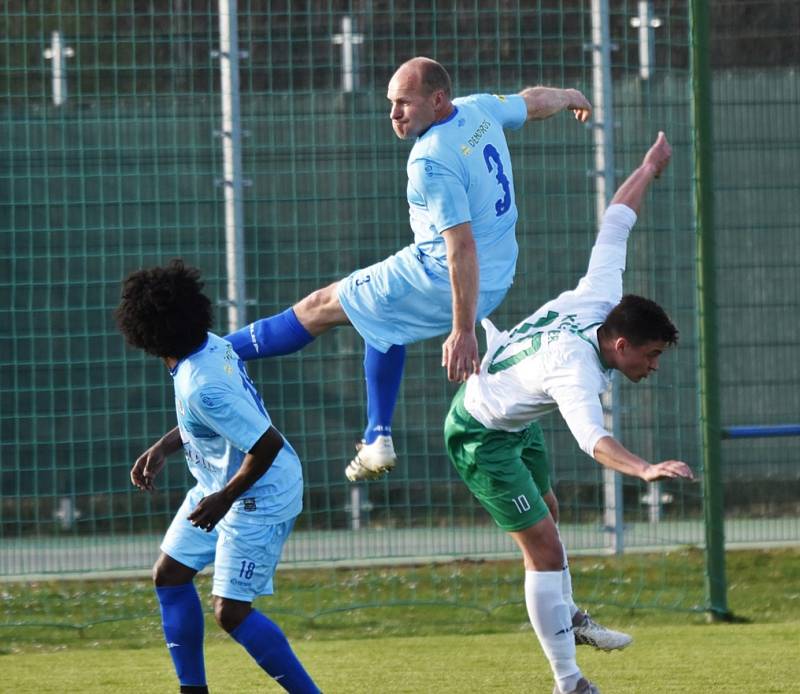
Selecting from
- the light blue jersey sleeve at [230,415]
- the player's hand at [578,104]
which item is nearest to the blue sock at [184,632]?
the light blue jersey sleeve at [230,415]

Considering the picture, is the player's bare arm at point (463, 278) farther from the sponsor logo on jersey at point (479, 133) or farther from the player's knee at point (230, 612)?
the player's knee at point (230, 612)

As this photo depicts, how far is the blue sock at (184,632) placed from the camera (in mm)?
5879

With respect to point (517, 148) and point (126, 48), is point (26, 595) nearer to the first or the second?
point (126, 48)

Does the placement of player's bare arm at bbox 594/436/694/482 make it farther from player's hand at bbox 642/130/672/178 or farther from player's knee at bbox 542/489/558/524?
player's hand at bbox 642/130/672/178

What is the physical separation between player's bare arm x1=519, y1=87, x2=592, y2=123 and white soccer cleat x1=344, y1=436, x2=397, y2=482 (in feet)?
5.25

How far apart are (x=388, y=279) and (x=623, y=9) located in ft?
12.2

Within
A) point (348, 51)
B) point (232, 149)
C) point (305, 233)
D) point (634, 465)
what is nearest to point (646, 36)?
point (348, 51)

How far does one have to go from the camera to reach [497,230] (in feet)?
22.1

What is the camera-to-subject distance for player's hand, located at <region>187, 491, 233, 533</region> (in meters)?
5.37

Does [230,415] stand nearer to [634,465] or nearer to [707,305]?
[634,465]

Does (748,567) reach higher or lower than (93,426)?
lower

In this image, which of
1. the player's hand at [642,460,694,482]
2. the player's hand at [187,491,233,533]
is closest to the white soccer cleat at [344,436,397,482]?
the player's hand at [187,491,233,533]

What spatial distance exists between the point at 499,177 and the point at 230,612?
7.17 feet

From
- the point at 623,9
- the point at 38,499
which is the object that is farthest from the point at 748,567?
the point at 38,499
